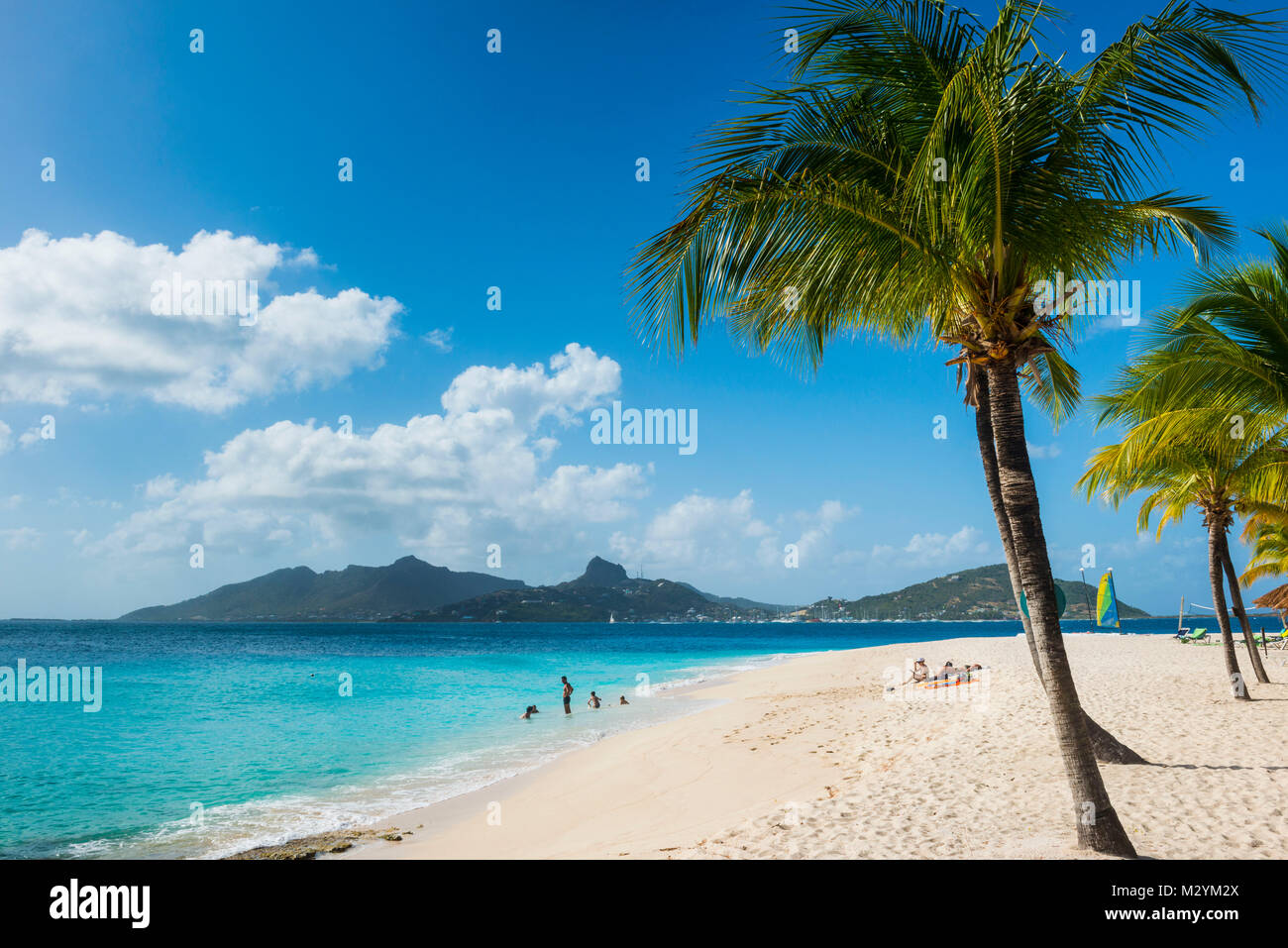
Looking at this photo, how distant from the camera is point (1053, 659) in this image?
499 centimetres

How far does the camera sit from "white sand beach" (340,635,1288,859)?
599cm

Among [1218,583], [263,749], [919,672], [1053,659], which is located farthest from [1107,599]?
[263,749]

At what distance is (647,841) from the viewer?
24.8 feet

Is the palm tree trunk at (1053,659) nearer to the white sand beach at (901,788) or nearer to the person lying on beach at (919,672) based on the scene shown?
the white sand beach at (901,788)

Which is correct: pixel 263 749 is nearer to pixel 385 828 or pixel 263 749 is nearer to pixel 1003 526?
pixel 385 828

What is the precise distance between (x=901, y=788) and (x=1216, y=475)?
33.7 ft

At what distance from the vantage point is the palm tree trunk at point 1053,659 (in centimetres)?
494

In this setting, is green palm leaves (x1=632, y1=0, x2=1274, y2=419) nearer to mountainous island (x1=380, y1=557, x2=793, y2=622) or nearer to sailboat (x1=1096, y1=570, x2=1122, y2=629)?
sailboat (x1=1096, y1=570, x2=1122, y2=629)

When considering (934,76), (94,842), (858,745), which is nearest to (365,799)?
(94,842)

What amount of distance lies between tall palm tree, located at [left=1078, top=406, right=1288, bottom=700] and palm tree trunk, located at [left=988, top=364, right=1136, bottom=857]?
202 inches

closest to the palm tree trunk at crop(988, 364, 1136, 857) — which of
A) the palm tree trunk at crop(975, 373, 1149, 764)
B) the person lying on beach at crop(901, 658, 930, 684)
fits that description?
the palm tree trunk at crop(975, 373, 1149, 764)

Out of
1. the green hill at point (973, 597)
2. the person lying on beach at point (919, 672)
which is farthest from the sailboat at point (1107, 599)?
the green hill at point (973, 597)

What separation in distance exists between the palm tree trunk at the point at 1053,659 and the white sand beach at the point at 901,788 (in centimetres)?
30
